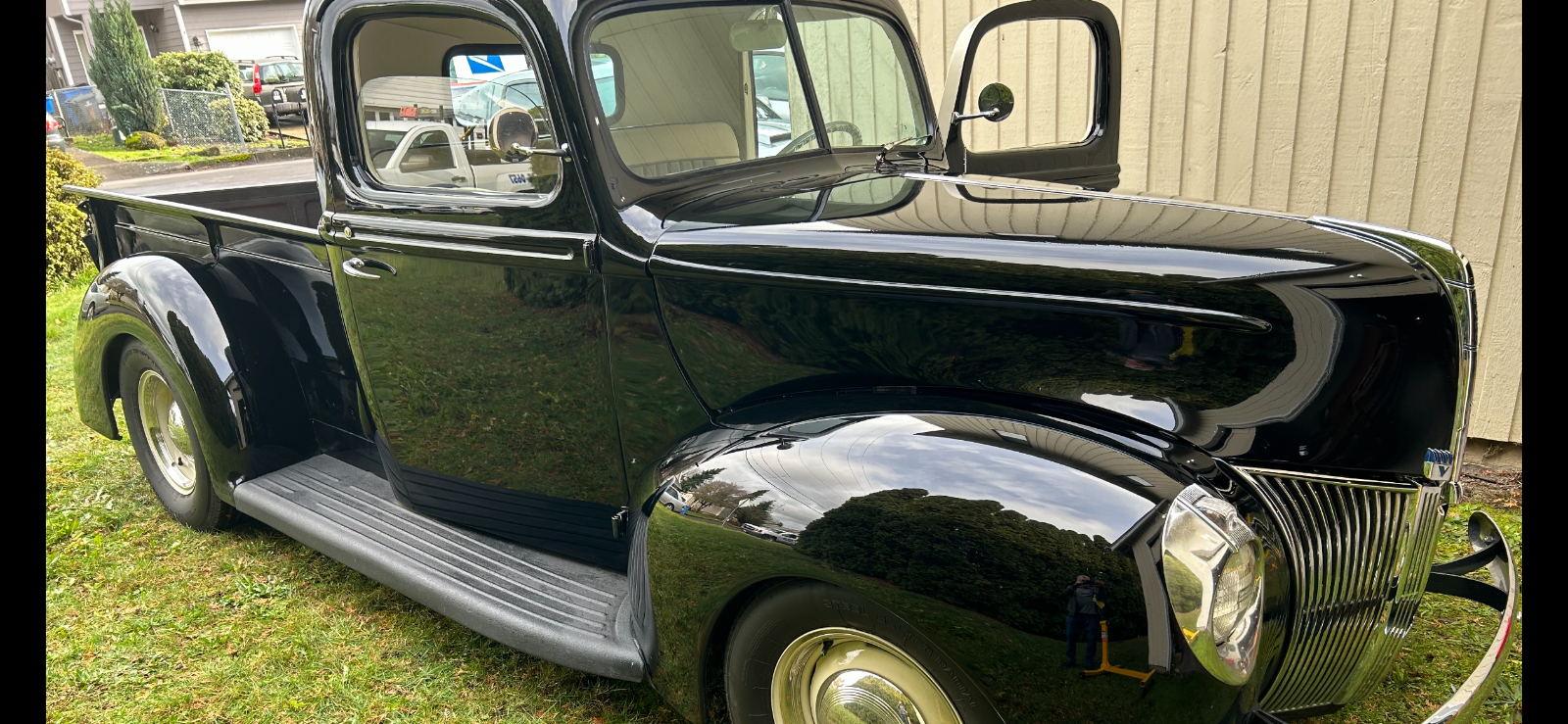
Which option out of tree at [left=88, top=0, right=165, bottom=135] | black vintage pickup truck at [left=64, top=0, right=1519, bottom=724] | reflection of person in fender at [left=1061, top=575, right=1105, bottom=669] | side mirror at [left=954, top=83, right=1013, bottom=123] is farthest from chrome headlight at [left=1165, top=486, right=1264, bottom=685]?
tree at [left=88, top=0, right=165, bottom=135]

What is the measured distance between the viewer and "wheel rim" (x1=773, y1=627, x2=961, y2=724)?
1.73 m

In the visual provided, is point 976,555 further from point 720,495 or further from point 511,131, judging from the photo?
point 511,131

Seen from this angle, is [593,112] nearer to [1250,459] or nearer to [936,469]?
[936,469]

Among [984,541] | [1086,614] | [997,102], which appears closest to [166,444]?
[997,102]

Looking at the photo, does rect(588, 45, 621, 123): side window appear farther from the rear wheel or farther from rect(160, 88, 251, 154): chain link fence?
rect(160, 88, 251, 154): chain link fence

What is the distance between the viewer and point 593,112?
2225 mm

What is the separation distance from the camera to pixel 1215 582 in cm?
147

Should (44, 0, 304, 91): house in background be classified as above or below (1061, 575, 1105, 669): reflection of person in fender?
above

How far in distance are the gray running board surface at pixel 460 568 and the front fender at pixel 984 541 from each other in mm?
469

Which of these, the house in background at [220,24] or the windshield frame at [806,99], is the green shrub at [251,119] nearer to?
the house in background at [220,24]

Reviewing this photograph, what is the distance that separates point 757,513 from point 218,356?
2.30 metres

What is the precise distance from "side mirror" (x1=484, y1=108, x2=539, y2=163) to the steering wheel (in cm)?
70
